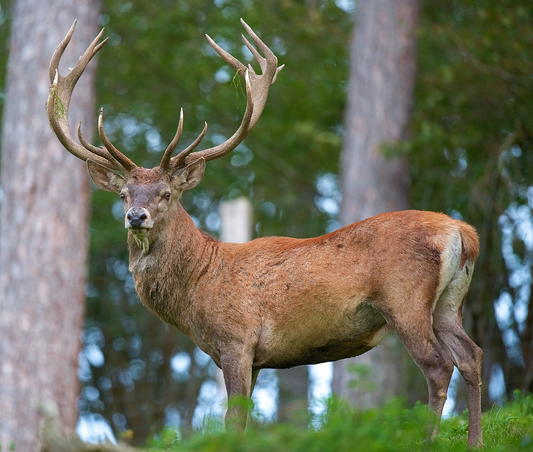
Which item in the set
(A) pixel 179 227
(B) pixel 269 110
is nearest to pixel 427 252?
(A) pixel 179 227

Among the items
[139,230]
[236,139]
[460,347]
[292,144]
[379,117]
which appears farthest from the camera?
[292,144]

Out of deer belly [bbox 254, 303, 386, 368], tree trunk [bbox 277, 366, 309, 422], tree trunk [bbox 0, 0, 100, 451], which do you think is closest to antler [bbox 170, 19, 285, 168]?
deer belly [bbox 254, 303, 386, 368]

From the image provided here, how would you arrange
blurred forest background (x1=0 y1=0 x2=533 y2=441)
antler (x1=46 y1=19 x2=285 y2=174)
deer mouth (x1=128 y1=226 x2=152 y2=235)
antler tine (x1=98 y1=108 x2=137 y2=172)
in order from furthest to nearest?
blurred forest background (x1=0 y1=0 x2=533 y2=441), antler (x1=46 y1=19 x2=285 y2=174), antler tine (x1=98 y1=108 x2=137 y2=172), deer mouth (x1=128 y1=226 x2=152 y2=235)

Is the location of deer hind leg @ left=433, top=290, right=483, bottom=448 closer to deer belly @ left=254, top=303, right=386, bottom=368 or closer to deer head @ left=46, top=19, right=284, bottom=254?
deer belly @ left=254, top=303, right=386, bottom=368

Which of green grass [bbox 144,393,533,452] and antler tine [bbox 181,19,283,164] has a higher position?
antler tine [bbox 181,19,283,164]

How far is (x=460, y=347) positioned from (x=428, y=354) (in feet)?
1.28

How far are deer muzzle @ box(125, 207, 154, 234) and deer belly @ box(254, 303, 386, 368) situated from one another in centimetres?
130

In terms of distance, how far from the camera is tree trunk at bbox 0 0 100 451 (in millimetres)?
9695

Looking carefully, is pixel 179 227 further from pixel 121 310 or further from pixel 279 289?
pixel 121 310

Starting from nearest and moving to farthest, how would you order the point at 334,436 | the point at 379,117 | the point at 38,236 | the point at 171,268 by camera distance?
the point at 334,436, the point at 171,268, the point at 38,236, the point at 379,117

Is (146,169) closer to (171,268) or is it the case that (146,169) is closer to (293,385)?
(171,268)

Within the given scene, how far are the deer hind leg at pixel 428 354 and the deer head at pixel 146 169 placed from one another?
2.22 meters

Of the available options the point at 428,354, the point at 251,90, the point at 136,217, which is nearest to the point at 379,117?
the point at 251,90

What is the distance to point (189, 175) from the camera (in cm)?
705
